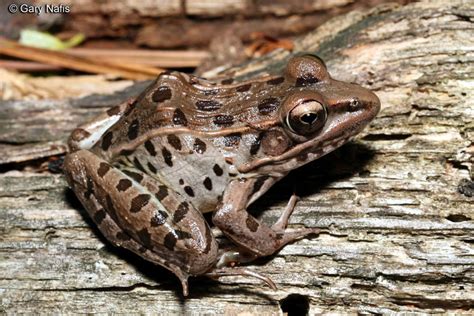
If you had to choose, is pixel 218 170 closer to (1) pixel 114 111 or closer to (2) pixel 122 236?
(2) pixel 122 236

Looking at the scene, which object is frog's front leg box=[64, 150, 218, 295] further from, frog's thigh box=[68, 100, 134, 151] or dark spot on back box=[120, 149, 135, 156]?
frog's thigh box=[68, 100, 134, 151]

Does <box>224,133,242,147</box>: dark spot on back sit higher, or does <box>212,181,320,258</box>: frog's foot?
<box>224,133,242,147</box>: dark spot on back

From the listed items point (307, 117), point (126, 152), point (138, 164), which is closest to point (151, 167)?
point (138, 164)

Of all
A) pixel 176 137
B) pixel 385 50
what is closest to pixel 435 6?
pixel 385 50

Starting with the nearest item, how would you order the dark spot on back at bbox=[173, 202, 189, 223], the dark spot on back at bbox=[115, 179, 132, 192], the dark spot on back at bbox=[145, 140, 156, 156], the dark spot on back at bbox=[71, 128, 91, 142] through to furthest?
the dark spot on back at bbox=[173, 202, 189, 223]
the dark spot on back at bbox=[115, 179, 132, 192]
the dark spot on back at bbox=[145, 140, 156, 156]
the dark spot on back at bbox=[71, 128, 91, 142]

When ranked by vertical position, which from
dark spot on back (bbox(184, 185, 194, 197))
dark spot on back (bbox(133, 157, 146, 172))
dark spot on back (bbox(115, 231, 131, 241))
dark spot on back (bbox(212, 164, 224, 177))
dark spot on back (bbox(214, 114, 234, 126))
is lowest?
dark spot on back (bbox(115, 231, 131, 241))

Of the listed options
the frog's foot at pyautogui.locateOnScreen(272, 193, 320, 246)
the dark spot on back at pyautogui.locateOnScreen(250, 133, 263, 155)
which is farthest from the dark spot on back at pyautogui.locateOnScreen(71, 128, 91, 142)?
the frog's foot at pyautogui.locateOnScreen(272, 193, 320, 246)
